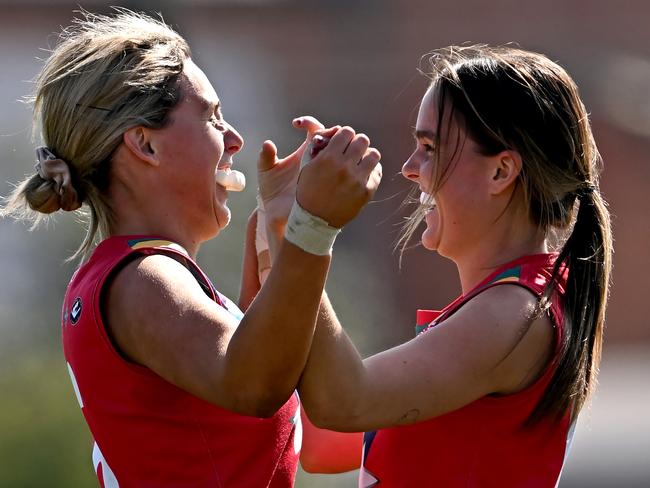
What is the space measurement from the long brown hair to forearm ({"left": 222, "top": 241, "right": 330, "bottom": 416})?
70 centimetres

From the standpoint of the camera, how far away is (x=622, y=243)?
1345 cm

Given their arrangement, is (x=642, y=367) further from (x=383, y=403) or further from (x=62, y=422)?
(x=383, y=403)

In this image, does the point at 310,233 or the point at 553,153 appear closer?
the point at 310,233

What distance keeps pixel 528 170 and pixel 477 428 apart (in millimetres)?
638

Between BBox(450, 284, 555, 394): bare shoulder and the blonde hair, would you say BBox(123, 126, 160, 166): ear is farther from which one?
BBox(450, 284, 555, 394): bare shoulder

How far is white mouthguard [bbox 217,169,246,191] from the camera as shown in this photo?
8.30ft

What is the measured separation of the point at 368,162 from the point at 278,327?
36cm

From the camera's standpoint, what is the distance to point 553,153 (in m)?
2.40

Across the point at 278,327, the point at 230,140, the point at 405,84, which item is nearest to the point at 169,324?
the point at 278,327

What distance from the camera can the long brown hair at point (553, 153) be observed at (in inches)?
92.1

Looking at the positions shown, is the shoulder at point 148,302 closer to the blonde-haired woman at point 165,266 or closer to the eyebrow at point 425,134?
the blonde-haired woman at point 165,266

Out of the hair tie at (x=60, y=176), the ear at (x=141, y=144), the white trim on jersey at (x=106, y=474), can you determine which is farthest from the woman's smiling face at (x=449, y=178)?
the white trim on jersey at (x=106, y=474)

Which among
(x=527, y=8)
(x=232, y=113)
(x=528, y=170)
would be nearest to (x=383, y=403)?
(x=528, y=170)

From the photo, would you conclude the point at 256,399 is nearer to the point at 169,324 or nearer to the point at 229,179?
the point at 169,324
